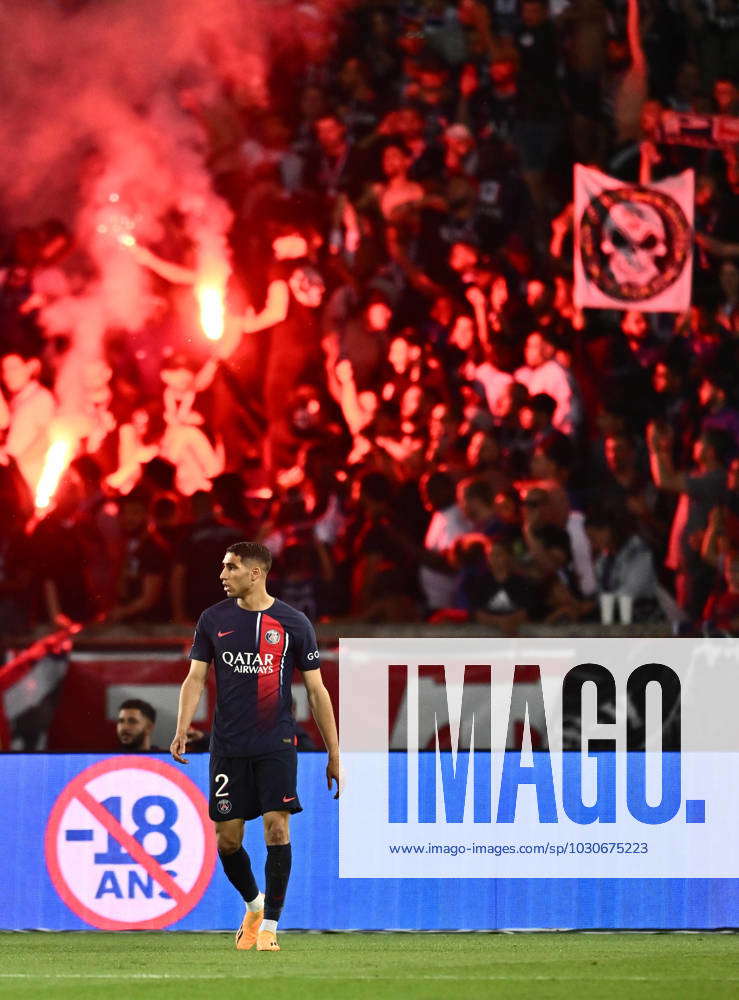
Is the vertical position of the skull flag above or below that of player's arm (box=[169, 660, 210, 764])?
above

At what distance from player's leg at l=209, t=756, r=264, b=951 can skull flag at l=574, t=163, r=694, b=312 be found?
6.29 m

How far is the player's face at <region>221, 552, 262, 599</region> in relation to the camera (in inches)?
259

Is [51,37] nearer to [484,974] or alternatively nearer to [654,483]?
[654,483]

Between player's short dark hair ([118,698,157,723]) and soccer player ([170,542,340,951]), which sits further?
player's short dark hair ([118,698,157,723])

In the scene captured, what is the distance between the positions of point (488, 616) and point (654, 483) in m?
1.85

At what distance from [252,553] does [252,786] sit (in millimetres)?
896

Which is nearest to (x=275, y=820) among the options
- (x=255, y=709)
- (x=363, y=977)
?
(x=255, y=709)

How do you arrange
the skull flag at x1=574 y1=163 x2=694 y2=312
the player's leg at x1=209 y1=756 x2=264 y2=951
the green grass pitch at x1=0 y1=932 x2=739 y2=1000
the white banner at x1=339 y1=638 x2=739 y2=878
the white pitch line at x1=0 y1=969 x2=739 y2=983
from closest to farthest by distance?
the green grass pitch at x1=0 y1=932 x2=739 y2=1000 → the white pitch line at x1=0 y1=969 x2=739 y2=983 → the player's leg at x1=209 y1=756 x2=264 y2=951 → the white banner at x1=339 y1=638 x2=739 y2=878 → the skull flag at x1=574 y1=163 x2=694 y2=312

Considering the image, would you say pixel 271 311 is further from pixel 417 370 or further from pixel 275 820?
pixel 275 820

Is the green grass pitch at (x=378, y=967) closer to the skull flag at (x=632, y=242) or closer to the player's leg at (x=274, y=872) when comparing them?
the player's leg at (x=274, y=872)

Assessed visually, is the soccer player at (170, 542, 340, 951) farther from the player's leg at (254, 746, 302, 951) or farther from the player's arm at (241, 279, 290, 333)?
the player's arm at (241, 279, 290, 333)

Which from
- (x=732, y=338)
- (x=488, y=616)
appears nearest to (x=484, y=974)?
(x=488, y=616)

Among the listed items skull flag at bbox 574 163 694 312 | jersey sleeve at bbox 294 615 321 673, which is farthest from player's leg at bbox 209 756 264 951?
skull flag at bbox 574 163 694 312

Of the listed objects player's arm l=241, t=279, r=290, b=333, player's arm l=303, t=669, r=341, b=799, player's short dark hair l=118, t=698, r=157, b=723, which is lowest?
player's short dark hair l=118, t=698, r=157, b=723
